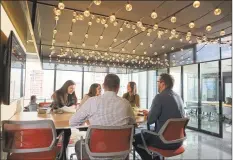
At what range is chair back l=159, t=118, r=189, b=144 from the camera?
6.59 feet

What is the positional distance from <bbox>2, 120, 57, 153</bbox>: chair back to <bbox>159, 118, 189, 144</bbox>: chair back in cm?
114

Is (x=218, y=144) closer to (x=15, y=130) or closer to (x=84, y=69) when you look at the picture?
(x=15, y=130)

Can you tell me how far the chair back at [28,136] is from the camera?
144cm

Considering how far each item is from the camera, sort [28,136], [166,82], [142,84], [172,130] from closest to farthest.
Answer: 1. [28,136]
2. [172,130]
3. [166,82]
4. [142,84]

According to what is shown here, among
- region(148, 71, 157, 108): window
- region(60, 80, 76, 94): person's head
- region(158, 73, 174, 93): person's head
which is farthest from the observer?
region(148, 71, 157, 108): window

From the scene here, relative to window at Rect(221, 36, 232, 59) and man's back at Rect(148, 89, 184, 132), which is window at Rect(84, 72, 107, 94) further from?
man's back at Rect(148, 89, 184, 132)

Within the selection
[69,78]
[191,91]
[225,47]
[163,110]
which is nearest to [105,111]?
[163,110]

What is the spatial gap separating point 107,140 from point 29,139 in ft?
2.08

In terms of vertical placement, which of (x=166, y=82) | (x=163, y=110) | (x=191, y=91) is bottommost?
(x=163, y=110)

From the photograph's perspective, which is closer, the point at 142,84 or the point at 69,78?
the point at 69,78

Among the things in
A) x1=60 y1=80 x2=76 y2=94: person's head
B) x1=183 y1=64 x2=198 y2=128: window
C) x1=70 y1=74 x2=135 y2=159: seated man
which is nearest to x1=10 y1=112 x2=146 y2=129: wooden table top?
x1=70 y1=74 x2=135 y2=159: seated man

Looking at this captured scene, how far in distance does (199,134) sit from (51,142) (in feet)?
17.8

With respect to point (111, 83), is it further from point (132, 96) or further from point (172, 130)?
point (132, 96)

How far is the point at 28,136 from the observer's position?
1490 mm
